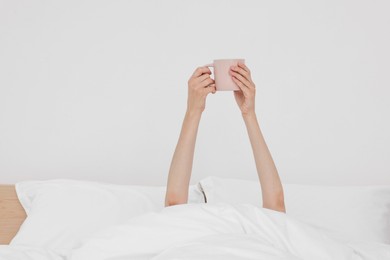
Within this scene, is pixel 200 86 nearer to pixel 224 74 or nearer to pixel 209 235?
pixel 224 74

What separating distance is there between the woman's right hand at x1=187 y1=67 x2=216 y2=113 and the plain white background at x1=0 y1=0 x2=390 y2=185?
54 centimetres

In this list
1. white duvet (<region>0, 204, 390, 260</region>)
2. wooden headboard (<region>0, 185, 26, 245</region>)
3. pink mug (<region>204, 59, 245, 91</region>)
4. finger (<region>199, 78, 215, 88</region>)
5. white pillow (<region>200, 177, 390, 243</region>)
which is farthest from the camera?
wooden headboard (<region>0, 185, 26, 245</region>)

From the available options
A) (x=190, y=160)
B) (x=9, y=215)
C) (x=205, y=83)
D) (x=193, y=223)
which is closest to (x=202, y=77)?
(x=205, y=83)

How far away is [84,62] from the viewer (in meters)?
2.53

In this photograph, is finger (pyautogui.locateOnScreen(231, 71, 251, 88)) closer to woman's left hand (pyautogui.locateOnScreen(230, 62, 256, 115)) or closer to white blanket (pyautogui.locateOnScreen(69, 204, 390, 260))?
woman's left hand (pyautogui.locateOnScreen(230, 62, 256, 115))

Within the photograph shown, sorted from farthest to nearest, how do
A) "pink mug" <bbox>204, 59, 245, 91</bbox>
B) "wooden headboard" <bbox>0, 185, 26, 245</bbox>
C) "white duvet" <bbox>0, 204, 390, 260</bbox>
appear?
1. "wooden headboard" <bbox>0, 185, 26, 245</bbox>
2. "pink mug" <bbox>204, 59, 245, 91</bbox>
3. "white duvet" <bbox>0, 204, 390, 260</bbox>

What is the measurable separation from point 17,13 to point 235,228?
1.35 m

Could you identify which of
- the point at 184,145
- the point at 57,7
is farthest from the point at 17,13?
the point at 184,145

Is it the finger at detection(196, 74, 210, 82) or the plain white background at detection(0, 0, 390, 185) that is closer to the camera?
the finger at detection(196, 74, 210, 82)

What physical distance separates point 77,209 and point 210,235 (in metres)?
0.68

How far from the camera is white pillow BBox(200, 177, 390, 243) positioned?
206 centimetres

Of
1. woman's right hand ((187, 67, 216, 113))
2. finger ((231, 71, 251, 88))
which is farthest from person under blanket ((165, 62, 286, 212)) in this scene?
finger ((231, 71, 251, 88))

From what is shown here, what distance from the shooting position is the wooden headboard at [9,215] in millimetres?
2350

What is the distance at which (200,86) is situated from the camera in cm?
190
